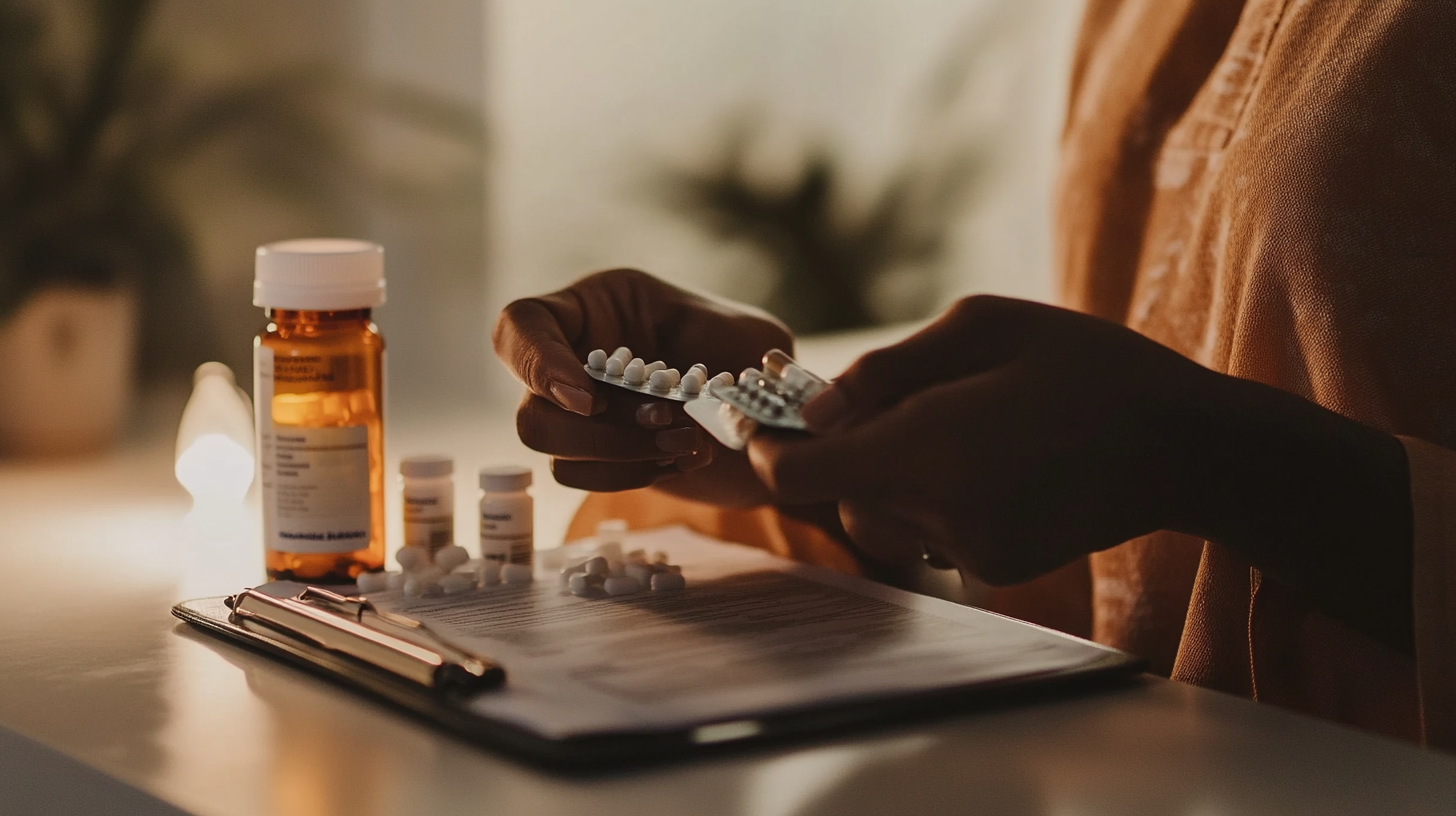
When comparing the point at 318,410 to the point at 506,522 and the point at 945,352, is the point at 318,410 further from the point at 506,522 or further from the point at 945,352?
the point at 945,352

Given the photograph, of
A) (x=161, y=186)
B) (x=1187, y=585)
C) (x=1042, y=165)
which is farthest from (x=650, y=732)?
(x=1042, y=165)

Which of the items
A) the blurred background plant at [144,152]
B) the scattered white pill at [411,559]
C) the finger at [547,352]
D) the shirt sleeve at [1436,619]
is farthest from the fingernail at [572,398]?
the blurred background plant at [144,152]

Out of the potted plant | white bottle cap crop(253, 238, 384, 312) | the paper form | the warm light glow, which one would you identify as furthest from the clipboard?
the potted plant

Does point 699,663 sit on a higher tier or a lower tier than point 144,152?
lower

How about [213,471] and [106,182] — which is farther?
[106,182]

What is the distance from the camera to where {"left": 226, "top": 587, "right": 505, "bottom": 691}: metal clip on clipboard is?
1.60 feet

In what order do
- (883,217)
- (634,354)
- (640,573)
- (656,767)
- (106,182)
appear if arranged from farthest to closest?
1. (883,217)
2. (106,182)
3. (634,354)
4. (640,573)
5. (656,767)

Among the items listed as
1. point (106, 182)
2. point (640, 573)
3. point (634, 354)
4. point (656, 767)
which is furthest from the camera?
point (106, 182)

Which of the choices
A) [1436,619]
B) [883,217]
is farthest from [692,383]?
[883,217]

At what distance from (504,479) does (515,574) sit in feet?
0.23

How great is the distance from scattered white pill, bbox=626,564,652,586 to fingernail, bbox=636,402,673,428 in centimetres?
6

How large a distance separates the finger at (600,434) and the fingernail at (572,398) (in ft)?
0.07

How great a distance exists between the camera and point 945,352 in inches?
20.0

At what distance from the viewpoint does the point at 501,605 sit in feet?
2.02
